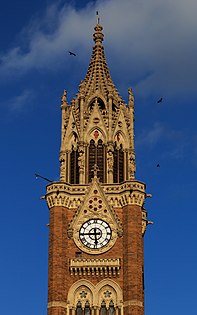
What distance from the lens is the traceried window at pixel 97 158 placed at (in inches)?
3068

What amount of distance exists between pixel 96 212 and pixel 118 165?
5995 millimetres

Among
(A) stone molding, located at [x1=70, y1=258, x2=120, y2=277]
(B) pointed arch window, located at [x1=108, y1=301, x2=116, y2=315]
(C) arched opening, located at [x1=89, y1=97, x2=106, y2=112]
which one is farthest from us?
(C) arched opening, located at [x1=89, y1=97, x2=106, y2=112]

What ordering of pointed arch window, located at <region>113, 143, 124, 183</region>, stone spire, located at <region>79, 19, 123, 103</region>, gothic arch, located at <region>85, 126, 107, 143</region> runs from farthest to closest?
stone spire, located at <region>79, 19, 123, 103</region>
gothic arch, located at <region>85, 126, 107, 143</region>
pointed arch window, located at <region>113, 143, 124, 183</region>

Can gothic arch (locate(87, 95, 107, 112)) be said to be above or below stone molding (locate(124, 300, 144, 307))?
above

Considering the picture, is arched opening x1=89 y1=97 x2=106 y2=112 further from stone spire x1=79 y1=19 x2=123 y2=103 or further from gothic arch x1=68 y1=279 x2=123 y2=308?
gothic arch x1=68 y1=279 x2=123 y2=308

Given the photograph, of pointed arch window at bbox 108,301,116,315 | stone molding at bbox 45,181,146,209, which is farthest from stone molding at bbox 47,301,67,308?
stone molding at bbox 45,181,146,209

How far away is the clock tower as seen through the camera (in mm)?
71188

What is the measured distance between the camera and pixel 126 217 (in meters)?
74.1

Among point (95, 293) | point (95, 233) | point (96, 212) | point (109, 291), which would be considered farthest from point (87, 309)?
point (96, 212)

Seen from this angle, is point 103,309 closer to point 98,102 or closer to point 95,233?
point 95,233

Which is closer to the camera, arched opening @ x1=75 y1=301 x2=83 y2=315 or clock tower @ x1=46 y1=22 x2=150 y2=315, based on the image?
arched opening @ x1=75 y1=301 x2=83 y2=315

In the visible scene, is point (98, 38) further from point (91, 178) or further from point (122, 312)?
point (122, 312)

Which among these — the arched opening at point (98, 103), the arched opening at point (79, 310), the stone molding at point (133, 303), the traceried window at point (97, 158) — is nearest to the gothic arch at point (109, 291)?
the stone molding at point (133, 303)

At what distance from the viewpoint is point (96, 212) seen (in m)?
74.9
